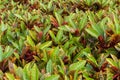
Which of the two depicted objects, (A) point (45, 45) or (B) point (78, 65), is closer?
(B) point (78, 65)

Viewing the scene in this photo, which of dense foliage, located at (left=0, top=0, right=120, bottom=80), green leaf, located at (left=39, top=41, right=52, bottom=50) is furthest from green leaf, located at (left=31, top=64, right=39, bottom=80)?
green leaf, located at (left=39, top=41, right=52, bottom=50)

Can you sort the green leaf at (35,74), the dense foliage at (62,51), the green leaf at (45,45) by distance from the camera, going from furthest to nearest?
the green leaf at (45,45), the dense foliage at (62,51), the green leaf at (35,74)

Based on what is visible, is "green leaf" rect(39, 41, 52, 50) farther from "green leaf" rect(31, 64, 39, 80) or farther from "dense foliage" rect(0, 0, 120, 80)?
"green leaf" rect(31, 64, 39, 80)

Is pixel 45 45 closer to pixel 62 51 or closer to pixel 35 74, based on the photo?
pixel 62 51

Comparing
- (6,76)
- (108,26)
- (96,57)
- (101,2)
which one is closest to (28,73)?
(6,76)

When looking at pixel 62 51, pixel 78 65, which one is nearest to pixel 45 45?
pixel 62 51

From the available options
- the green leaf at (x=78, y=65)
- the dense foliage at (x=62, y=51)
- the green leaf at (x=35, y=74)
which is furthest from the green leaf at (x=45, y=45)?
the green leaf at (x=35, y=74)

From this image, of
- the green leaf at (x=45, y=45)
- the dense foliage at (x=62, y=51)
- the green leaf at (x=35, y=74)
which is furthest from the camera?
the green leaf at (x=45, y=45)

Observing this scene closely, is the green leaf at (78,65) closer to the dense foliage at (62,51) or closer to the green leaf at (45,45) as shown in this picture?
the dense foliage at (62,51)

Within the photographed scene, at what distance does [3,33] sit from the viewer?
3.31 metres

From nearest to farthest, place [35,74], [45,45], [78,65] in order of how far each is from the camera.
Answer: [35,74] → [78,65] → [45,45]

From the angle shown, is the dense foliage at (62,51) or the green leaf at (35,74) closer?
the green leaf at (35,74)

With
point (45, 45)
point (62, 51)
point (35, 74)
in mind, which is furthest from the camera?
point (45, 45)

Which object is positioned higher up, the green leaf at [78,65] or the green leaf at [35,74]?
the green leaf at [35,74]
